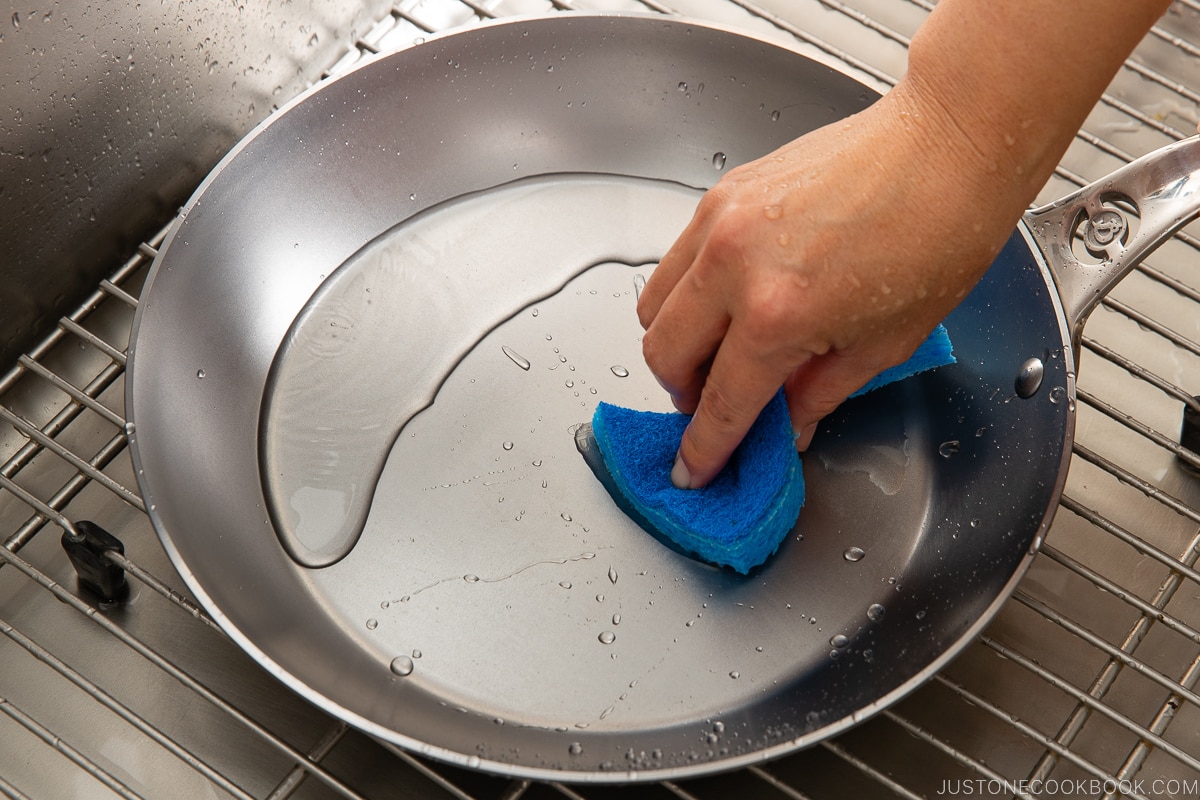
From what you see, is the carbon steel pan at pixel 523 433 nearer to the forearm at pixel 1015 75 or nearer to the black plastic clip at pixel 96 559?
the black plastic clip at pixel 96 559

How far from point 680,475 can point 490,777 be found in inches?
10.0

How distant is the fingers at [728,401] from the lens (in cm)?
60

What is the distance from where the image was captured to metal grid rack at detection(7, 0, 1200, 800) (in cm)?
67

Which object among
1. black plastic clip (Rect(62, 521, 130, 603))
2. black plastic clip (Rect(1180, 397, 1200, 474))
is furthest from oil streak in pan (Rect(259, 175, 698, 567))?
black plastic clip (Rect(1180, 397, 1200, 474))

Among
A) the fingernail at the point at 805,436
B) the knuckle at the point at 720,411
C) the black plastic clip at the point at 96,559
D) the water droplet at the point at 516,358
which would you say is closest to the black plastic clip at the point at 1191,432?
the fingernail at the point at 805,436

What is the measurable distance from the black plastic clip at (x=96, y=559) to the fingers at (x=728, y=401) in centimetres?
42

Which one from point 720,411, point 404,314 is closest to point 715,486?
point 720,411

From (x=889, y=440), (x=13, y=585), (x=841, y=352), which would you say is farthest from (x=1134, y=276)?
(x=13, y=585)

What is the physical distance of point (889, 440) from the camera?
811 millimetres

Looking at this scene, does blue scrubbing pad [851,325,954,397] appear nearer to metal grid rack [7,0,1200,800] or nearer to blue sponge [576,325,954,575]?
blue sponge [576,325,954,575]

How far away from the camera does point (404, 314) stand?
86 centimetres

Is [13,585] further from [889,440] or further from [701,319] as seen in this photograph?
[889,440]

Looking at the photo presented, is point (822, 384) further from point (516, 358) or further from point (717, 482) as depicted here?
point (516, 358)

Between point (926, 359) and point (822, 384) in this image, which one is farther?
point (926, 359)
